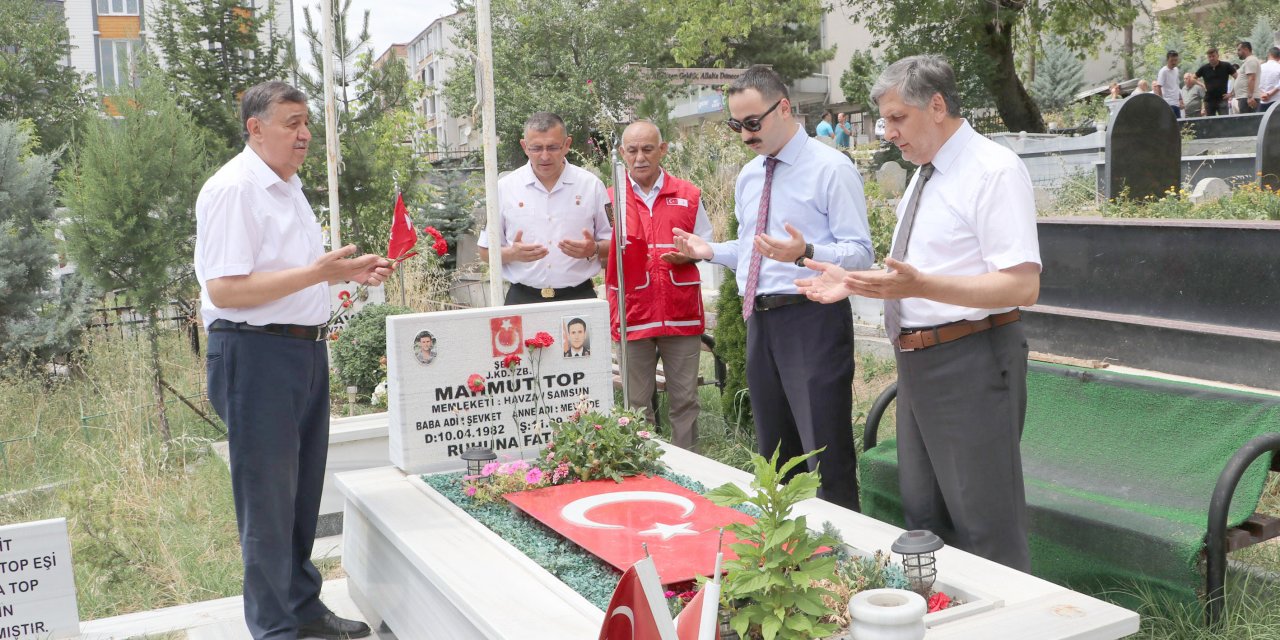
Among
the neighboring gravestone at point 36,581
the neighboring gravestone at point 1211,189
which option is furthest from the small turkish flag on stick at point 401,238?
the neighboring gravestone at point 1211,189

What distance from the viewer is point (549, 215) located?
5777 millimetres

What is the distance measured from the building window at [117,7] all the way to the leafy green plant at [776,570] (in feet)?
123

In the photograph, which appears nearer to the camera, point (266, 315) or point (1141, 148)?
point (266, 315)

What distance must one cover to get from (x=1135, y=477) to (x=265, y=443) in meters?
3.16

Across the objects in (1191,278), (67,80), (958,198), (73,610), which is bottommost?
(73,610)

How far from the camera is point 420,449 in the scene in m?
4.53

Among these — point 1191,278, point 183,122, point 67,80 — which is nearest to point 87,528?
point 183,122

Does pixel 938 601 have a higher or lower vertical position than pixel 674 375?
lower

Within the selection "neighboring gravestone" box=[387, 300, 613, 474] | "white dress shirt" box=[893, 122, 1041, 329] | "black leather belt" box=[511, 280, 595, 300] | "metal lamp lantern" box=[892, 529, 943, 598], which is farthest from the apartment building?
"metal lamp lantern" box=[892, 529, 943, 598]

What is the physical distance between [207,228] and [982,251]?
240cm

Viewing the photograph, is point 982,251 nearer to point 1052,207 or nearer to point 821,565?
point 821,565

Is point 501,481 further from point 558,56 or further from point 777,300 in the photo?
point 558,56

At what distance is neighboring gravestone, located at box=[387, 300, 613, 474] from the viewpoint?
4477mm

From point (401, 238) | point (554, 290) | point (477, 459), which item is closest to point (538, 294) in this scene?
point (554, 290)
